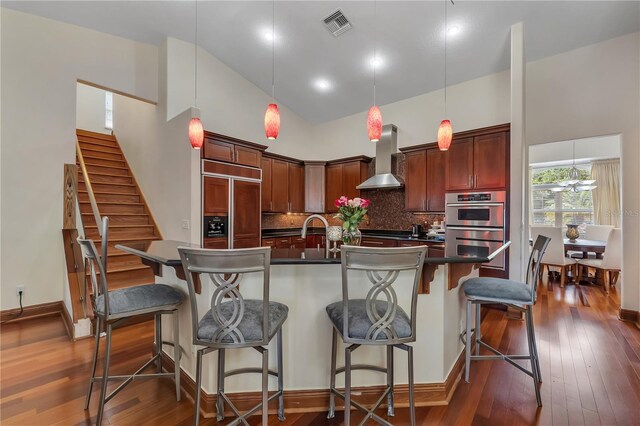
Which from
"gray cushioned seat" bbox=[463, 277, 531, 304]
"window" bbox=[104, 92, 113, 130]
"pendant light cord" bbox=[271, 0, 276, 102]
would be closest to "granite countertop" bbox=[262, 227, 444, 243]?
"gray cushioned seat" bbox=[463, 277, 531, 304]

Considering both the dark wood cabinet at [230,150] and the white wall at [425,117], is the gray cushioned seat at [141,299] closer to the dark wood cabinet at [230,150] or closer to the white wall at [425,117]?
the dark wood cabinet at [230,150]

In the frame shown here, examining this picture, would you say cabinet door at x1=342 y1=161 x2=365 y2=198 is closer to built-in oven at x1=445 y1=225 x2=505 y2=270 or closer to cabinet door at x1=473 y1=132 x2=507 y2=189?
built-in oven at x1=445 y1=225 x2=505 y2=270

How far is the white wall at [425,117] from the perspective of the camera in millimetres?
4180

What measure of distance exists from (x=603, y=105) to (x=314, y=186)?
4.49 metres

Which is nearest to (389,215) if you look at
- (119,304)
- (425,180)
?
(425,180)

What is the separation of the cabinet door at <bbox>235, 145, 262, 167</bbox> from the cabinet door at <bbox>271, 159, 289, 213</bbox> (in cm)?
73

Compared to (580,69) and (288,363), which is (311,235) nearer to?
(288,363)

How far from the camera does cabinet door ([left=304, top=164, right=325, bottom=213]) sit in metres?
5.85

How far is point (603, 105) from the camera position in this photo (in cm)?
341

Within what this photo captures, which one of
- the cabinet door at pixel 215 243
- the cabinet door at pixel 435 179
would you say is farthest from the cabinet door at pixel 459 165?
the cabinet door at pixel 215 243

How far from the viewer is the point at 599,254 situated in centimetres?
502

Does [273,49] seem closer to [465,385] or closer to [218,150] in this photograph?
[218,150]

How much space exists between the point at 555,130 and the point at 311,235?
14.1 ft

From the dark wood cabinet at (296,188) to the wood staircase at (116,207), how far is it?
2.47 m
